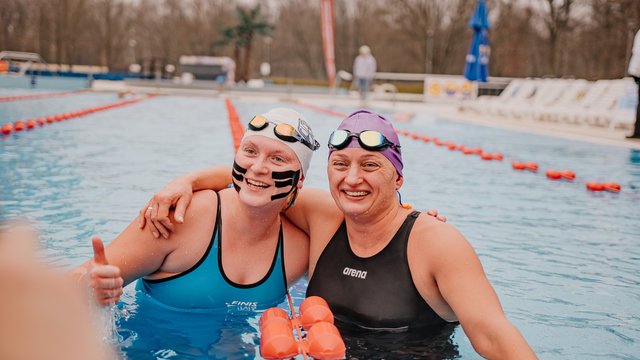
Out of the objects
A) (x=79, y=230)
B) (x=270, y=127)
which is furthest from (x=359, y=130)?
(x=79, y=230)

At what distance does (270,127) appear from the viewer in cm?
325

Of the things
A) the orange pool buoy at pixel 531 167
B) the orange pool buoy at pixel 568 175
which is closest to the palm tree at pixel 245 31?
the orange pool buoy at pixel 531 167

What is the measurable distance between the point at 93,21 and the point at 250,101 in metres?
33.9

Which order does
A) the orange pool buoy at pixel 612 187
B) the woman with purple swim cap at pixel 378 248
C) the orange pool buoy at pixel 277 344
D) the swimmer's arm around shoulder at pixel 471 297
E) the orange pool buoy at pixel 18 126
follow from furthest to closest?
1. the orange pool buoy at pixel 18 126
2. the orange pool buoy at pixel 612 187
3. the woman with purple swim cap at pixel 378 248
4. the orange pool buoy at pixel 277 344
5. the swimmer's arm around shoulder at pixel 471 297

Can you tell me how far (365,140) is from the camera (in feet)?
10.1

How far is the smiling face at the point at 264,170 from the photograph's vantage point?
10.3ft

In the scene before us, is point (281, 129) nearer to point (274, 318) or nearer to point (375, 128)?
point (375, 128)

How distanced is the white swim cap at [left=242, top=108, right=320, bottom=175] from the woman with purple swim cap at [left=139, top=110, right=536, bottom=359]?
196mm

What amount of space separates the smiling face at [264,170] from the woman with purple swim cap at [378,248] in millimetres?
214

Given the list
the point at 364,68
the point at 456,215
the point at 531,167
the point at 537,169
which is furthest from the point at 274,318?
the point at 364,68

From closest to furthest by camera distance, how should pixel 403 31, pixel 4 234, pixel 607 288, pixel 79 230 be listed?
pixel 4 234
pixel 607 288
pixel 79 230
pixel 403 31

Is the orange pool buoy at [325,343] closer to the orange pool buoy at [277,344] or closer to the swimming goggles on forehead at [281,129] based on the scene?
the orange pool buoy at [277,344]

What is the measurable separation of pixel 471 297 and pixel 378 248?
61cm

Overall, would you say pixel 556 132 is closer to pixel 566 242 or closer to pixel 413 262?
pixel 566 242
